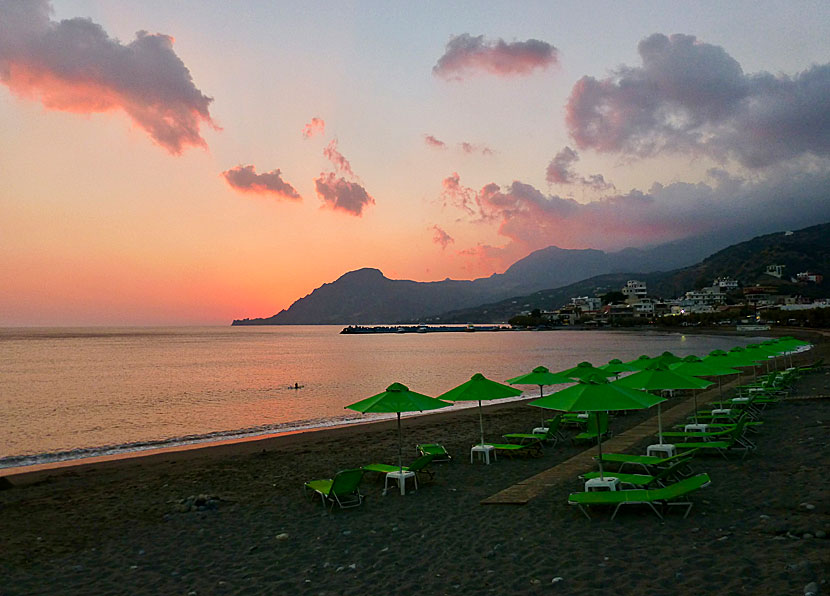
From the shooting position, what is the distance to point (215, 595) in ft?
21.0

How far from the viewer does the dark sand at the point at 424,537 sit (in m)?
6.23

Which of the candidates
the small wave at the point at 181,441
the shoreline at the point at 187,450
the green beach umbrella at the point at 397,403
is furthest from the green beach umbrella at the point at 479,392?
the small wave at the point at 181,441

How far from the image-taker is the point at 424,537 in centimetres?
804

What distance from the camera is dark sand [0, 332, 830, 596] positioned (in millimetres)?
6234

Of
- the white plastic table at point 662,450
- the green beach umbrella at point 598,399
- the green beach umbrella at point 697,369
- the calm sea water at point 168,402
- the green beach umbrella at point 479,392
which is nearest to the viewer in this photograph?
the green beach umbrella at point 598,399

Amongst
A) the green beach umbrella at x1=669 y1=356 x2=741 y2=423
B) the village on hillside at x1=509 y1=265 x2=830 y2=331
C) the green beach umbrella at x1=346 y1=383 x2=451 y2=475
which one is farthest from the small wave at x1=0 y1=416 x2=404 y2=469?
the village on hillside at x1=509 y1=265 x2=830 y2=331

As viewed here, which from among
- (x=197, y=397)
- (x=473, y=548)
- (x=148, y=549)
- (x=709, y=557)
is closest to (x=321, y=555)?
(x=473, y=548)

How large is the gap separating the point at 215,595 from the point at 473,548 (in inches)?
127

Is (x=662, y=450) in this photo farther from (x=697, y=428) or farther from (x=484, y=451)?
(x=484, y=451)

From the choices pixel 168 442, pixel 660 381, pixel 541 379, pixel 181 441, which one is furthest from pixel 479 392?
pixel 168 442

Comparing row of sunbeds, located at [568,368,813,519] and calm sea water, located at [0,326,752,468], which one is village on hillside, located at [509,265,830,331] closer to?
calm sea water, located at [0,326,752,468]

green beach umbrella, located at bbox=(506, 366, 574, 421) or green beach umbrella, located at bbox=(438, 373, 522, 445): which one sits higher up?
green beach umbrella, located at bbox=(438, 373, 522, 445)

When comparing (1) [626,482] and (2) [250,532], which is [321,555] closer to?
(2) [250,532]

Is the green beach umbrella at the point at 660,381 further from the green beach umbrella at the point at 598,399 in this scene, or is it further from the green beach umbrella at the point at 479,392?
the green beach umbrella at the point at 479,392
